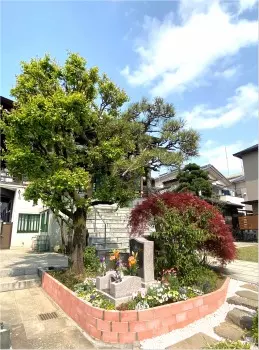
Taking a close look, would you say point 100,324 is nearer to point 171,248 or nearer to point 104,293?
point 104,293

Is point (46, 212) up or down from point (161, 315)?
up

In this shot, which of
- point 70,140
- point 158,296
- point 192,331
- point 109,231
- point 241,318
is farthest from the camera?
point 109,231

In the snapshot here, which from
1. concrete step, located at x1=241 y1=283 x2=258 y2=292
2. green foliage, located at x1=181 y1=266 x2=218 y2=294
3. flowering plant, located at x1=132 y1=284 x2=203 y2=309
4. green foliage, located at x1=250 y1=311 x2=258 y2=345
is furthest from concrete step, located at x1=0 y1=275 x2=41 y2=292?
green foliage, located at x1=250 y1=311 x2=258 y2=345

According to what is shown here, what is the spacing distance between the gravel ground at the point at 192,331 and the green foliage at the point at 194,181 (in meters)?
14.1

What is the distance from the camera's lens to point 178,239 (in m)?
6.63

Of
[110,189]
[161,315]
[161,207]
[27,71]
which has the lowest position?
[161,315]

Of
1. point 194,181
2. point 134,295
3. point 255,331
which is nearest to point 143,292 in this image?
point 134,295

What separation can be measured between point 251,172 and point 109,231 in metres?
17.3

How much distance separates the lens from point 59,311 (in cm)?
619

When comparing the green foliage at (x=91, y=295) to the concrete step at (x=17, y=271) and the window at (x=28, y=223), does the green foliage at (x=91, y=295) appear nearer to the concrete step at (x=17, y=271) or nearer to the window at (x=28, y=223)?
the concrete step at (x=17, y=271)

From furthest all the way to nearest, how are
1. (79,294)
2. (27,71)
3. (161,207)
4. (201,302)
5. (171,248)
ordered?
(27,71)
(161,207)
(171,248)
(79,294)
(201,302)

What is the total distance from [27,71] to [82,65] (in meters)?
1.73

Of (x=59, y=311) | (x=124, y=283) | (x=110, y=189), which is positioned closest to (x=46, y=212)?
(x=110, y=189)

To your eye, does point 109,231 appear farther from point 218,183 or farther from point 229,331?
point 218,183
